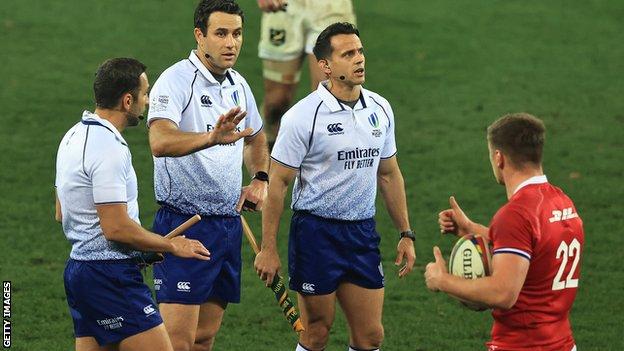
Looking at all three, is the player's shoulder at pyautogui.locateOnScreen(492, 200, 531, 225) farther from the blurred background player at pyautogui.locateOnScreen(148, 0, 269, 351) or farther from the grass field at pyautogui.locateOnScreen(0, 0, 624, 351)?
the grass field at pyautogui.locateOnScreen(0, 0, 624, 351)

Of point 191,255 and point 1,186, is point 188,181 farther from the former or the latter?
point 1,186

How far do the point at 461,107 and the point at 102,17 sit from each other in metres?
6.79

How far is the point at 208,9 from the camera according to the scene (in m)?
8.50

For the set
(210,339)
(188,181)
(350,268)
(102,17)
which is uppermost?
(102,17)

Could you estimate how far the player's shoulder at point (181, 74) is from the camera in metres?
8.28

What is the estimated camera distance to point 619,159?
15812 millimetres

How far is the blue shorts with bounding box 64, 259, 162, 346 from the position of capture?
734 centimetres

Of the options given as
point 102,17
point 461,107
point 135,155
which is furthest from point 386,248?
point 102,17

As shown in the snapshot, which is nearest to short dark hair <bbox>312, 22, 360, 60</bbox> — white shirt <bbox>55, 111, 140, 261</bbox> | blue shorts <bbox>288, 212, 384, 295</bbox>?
blue shorts <bbox>288, 212, 384, 295</bbox>

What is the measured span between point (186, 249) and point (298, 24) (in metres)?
7.35

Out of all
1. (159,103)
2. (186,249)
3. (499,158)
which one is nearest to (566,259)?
(499,158)

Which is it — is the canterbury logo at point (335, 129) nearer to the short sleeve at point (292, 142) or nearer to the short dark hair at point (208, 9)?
the short sleeve at point (292, 142)

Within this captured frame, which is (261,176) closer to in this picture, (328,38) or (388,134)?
(388,134)

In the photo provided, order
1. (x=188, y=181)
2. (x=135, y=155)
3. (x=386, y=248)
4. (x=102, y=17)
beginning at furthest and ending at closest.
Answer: (x=102, y=17)
(x=135, y=155)
(x=386, y=248)
(x=188, y=181)
